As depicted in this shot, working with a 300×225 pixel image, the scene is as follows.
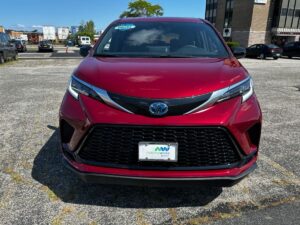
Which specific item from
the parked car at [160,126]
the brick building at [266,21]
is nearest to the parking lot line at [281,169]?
the parked car at [160,126]

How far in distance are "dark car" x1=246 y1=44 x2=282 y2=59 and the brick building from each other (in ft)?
47.9

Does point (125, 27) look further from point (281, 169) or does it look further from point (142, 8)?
point (142, 8)

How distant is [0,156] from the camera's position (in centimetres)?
368

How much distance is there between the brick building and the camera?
41062 millimetres

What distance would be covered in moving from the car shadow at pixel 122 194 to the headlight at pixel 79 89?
1001mm

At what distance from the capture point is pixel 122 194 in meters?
2.86

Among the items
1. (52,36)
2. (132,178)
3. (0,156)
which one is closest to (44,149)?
(0,156)

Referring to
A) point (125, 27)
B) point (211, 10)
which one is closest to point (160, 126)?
point (125, 27)

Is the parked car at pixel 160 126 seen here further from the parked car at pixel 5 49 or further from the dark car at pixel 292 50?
the dark car at pixel 292 50

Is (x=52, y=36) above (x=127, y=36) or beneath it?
beneath

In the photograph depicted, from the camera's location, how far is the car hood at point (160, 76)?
2.28 metres

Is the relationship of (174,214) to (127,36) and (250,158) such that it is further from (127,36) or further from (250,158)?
(127,36)

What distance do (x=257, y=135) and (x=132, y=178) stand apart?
1084mm

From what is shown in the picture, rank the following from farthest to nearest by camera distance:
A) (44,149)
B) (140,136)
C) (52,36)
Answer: (52,36) → (44,149) → (140,136)
